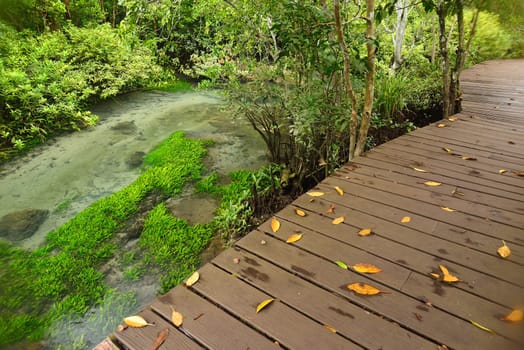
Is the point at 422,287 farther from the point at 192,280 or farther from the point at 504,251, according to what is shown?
the point at 192,280

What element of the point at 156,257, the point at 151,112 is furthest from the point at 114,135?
the point at 156,257

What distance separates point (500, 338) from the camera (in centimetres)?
131

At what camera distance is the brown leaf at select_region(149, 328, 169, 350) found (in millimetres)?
A: 1309

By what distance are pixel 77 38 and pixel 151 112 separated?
9.15ft

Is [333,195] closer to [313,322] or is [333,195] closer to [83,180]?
[313,322]

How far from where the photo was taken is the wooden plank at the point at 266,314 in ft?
4.35

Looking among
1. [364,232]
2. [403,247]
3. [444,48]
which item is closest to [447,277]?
[403,247]

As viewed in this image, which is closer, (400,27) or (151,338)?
(151,338)

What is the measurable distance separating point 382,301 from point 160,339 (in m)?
0.99

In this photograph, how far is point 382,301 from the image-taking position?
4.92 ft

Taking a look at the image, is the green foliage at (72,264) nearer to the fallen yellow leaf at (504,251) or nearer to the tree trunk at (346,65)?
the tree trunk at (346,65)

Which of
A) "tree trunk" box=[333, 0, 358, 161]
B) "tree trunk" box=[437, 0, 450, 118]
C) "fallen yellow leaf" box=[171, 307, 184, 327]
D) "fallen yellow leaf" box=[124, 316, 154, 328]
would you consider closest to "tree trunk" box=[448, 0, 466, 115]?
"tree trunk" box=[437, 0, 450, 118]

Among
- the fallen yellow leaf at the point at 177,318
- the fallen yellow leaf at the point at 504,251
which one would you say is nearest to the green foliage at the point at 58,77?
the fallen yellow leaf at the point at 177,318

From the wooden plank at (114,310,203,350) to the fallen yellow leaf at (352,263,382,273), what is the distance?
0.86 meters
